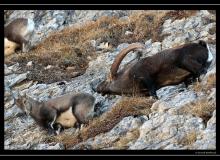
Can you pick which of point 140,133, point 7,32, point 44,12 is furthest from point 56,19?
point 140,133

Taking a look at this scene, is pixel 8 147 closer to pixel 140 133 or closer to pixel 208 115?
pixel 140 133

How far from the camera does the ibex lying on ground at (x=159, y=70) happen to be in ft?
53.6

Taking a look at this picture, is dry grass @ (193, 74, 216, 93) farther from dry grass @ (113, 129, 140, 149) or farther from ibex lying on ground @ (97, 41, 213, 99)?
dry grass @ (113, 129, 140, 149)

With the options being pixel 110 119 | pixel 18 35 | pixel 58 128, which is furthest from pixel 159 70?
pixel 18 35

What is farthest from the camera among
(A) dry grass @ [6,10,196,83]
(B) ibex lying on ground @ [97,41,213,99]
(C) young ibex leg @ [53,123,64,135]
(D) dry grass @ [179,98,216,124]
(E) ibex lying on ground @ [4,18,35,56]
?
(E) ibex lying on ground @ [4,18,35,56]

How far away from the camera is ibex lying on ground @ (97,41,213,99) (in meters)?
16.3

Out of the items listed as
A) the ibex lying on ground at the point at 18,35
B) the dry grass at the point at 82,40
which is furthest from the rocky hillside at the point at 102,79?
the ibex lying on ground at the point at 18,35

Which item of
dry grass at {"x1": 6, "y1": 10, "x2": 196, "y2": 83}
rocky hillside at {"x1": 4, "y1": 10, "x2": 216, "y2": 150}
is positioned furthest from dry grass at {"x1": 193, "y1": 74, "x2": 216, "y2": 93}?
dry grass at {"x1": 6, "y1": 10, "x2": 196, "y2": 83}

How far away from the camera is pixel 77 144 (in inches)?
634

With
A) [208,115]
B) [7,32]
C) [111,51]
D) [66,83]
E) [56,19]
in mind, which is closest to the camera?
[208,115]

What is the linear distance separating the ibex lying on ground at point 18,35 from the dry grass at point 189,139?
29.1 feet

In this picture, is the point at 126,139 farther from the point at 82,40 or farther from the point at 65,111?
the point at 82,40

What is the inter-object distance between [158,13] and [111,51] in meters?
2.19

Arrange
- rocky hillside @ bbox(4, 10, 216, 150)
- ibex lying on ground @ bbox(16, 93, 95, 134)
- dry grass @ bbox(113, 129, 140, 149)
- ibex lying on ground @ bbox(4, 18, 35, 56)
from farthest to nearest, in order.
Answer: ibex lying on ground @ bbox(4, 18, 35, 56), ibex lying on ground @ bbox(16, 93, 95, 134), dry grass @ bbox(113, 129, 140, 149), rocky hillside @ bbox(4, 10, 216, 150)
